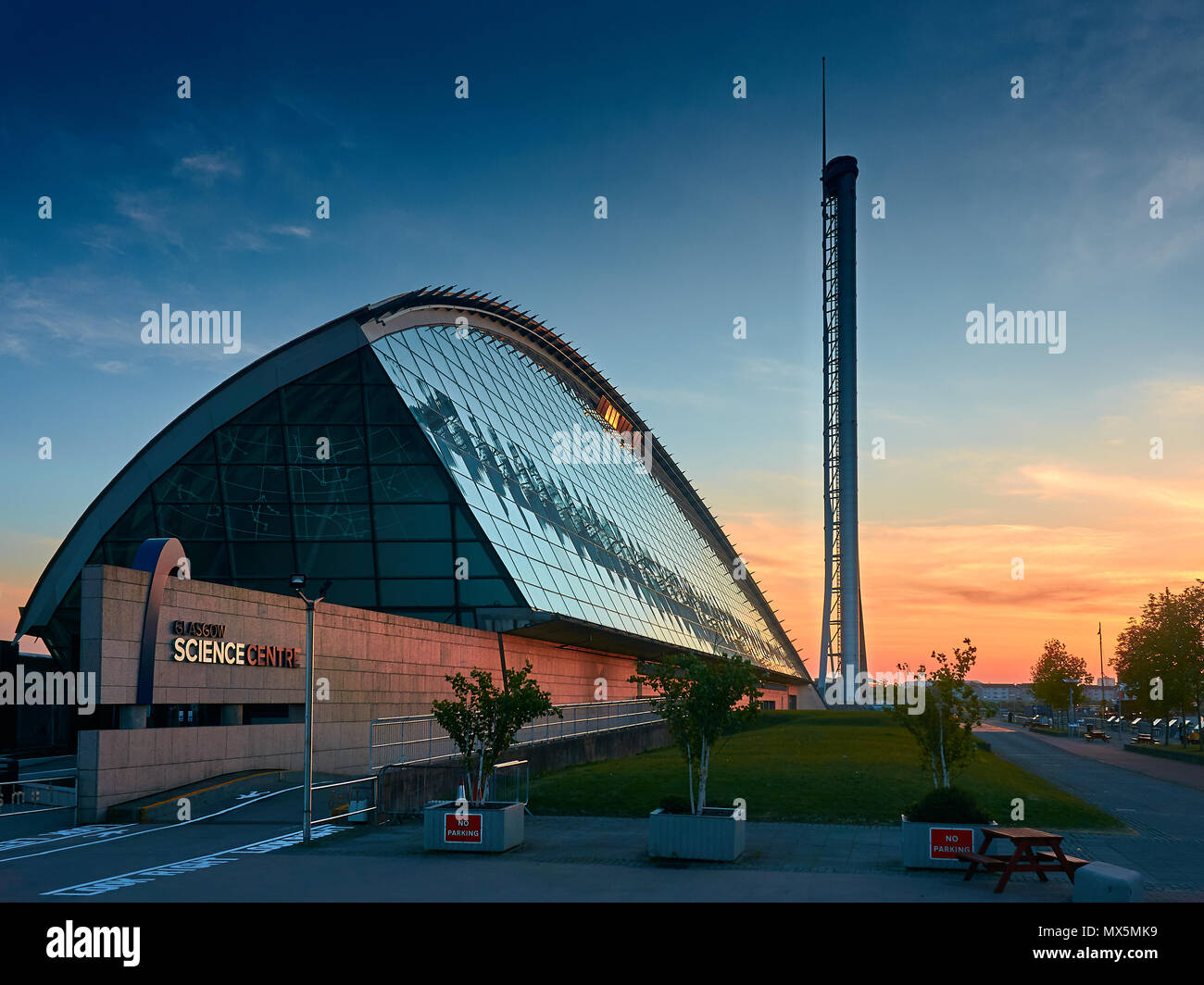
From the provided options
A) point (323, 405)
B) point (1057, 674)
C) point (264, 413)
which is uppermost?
point (323, 405)

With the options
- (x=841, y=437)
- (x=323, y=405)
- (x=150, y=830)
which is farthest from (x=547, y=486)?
(x=841, y=437)

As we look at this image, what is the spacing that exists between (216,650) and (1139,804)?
24.9m

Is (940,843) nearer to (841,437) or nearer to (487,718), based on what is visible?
(487,718)

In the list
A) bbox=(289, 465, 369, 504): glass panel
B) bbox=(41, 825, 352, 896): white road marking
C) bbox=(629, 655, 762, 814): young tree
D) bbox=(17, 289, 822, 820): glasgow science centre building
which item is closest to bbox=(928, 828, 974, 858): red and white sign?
bbox=(629, 655, 762, 814): young tree

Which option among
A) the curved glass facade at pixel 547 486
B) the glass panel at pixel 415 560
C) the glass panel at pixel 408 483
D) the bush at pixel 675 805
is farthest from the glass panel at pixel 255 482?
the bush at pixel 675 805

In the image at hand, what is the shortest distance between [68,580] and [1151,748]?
54.3 meters

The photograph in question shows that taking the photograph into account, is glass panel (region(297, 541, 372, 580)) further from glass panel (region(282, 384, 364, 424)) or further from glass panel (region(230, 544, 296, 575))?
glass panel (region(282, 384, 364, 424))

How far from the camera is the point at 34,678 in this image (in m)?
44.6

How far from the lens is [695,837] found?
16.8m

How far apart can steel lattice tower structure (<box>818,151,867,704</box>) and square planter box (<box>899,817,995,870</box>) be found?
86998 millimetres

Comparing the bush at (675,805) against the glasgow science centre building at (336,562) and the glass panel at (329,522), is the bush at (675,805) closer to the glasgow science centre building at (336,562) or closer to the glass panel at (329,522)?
the glasgow science centre building at (336,562)
